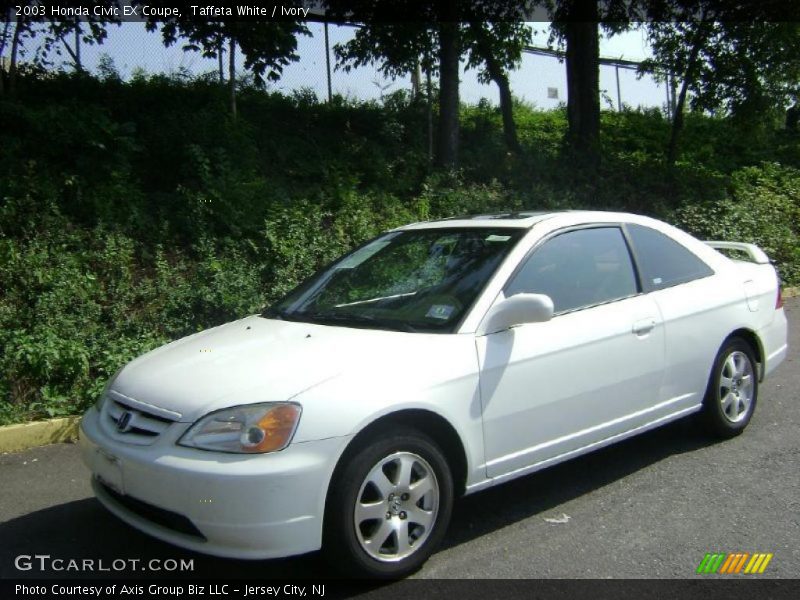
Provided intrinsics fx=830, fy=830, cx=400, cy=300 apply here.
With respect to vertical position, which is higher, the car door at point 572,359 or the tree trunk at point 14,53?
the tree trunk at point 14,53

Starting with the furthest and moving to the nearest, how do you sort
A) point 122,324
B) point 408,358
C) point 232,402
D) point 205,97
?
point 205,97, point 122,324, point 408,358, point 232,402

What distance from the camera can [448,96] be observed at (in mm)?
12641

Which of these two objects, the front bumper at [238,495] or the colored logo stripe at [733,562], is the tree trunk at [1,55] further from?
the colored logo stripe at [733,562]

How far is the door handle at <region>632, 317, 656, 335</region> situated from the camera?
4672 millimetres

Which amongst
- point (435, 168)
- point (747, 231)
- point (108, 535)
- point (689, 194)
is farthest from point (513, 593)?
point (689, 194)

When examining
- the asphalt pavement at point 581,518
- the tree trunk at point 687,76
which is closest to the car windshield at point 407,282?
the asphalt pavement at point 581,518

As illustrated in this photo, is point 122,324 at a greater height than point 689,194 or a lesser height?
lesser

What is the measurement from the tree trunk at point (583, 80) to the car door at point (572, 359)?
9958mm

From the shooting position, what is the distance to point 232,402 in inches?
135

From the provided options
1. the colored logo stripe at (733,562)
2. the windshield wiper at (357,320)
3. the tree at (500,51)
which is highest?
the tree at (500,51)

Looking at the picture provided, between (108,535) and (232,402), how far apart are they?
52.7 inches

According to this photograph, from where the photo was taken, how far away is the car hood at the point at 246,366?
3.48 m

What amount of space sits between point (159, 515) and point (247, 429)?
55 cm

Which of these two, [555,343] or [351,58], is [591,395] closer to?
[555,343]
